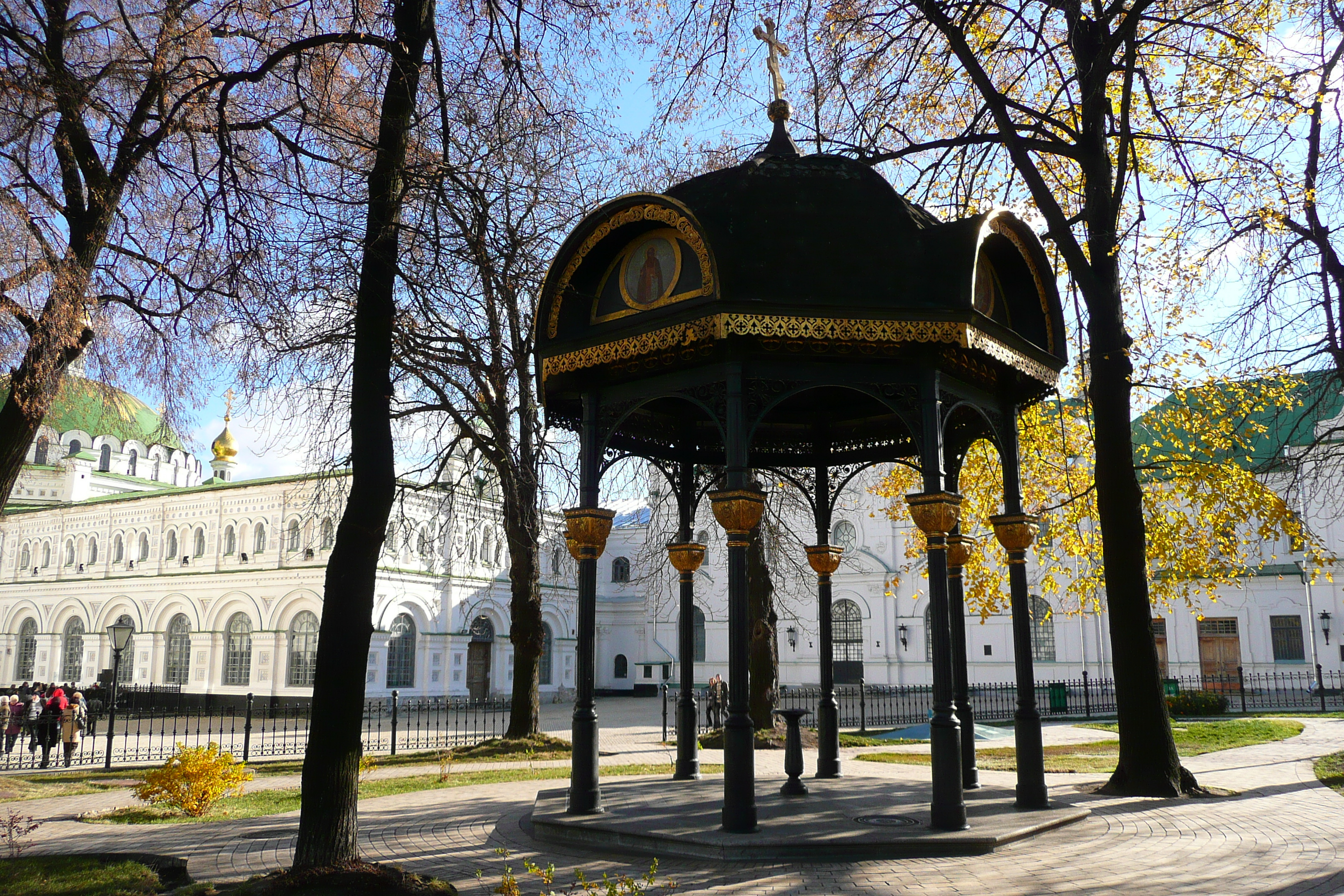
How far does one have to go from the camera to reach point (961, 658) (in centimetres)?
1067

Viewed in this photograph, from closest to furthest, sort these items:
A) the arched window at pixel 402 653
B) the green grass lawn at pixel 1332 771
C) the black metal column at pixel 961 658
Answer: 1. the black metal column at pixel 961 658
2. the green grass lawn at pixel 1332 771
3. the arched window at pixel 402 653

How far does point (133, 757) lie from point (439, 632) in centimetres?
2113

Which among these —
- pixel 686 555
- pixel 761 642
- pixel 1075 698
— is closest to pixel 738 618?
pixel 686 555

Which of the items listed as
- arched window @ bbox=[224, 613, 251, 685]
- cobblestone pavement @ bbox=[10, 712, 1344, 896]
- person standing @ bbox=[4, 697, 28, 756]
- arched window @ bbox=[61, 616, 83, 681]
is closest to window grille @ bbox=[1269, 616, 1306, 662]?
cobblestone pavement @ bbox=[10, 712, 1344, 896]

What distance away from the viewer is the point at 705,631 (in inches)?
1945

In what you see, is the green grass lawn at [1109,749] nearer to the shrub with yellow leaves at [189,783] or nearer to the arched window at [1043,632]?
the shrub with yellow leaves at [189,783]

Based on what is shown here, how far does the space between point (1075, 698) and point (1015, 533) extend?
27.7 m

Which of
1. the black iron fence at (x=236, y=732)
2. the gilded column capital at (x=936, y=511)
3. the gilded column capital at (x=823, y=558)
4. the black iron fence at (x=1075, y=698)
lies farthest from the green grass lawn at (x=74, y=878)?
the black iron fence at (x=1075, y=698)

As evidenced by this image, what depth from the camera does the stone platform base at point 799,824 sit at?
7.34 meters

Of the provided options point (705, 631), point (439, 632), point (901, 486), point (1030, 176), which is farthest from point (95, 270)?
point (705, 631)

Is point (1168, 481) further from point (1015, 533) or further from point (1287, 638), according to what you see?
point (1287, 638)

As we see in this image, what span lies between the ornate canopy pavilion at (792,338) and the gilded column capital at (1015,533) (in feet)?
0.07

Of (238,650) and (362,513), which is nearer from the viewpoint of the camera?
(362,513)

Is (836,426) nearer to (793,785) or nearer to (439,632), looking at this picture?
(793,785)
